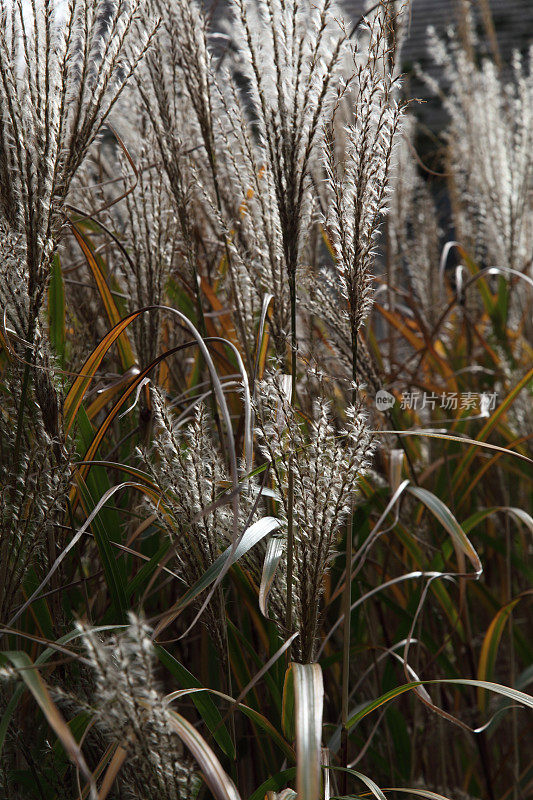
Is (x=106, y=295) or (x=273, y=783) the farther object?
(x=106, y=295)

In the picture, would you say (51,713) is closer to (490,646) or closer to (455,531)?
(455,531)

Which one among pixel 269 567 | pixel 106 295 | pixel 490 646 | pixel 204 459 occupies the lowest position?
pixel 490 646

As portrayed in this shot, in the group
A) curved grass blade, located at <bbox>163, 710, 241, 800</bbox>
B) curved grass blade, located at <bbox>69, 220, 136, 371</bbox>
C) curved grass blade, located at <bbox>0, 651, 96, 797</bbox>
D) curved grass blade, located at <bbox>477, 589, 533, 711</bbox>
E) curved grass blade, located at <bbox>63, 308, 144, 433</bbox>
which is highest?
curved grass blade, located at <bbox>69, 220, 136, 371</bbox>

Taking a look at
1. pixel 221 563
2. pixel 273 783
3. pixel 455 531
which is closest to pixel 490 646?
pixel 455 531

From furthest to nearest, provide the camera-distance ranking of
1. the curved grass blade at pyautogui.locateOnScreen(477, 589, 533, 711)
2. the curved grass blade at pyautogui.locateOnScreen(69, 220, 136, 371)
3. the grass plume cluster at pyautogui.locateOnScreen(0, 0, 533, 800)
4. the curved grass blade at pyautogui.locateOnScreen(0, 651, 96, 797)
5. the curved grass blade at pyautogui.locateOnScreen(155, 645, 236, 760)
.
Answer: the curved grass blade at pyautogui.locateOnScreen(477, 589, 533, 711)
the curved grass blade at pyautogui.locateOnScreen(69, 220, 136, 371)
the curved grass blade at pyautogui.locateOnScreen(155, 645, 236, 760)
the grass plume cluster at pyautogui.locateOnScreen(0, 0, 533, 800)
the curved grass blade at pyautogui.locateOnScreen(0, 651, 96, 797)

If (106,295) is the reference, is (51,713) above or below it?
below

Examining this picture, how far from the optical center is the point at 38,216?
0.69 metres

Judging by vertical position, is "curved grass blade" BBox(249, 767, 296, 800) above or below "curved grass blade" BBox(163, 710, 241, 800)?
below

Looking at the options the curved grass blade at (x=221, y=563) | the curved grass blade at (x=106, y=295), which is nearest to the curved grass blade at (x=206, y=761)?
the curved grass blade at (x=221, y=563)

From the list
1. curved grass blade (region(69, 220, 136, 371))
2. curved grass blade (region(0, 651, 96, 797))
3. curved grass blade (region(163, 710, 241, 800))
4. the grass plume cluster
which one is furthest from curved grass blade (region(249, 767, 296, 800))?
curved grass blade (region(69, 220, 136, 371))

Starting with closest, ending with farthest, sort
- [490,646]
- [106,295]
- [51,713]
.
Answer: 1. [51,713]
2. [106,295]
3. [490,646]

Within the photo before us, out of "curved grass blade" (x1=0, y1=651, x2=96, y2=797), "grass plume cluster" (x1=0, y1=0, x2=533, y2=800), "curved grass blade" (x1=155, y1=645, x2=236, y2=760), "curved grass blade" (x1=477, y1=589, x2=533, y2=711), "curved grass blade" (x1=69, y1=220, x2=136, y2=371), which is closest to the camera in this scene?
"curved grass blade" (x1=0, y1=651, x2=96, y2=797)

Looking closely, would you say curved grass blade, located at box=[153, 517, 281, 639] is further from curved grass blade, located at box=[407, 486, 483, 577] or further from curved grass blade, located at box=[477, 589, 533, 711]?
curved grass blade, located at box=[477, 589, 533, 711]

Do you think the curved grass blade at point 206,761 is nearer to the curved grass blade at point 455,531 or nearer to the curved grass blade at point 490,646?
the curved grass blade at point 455,531
